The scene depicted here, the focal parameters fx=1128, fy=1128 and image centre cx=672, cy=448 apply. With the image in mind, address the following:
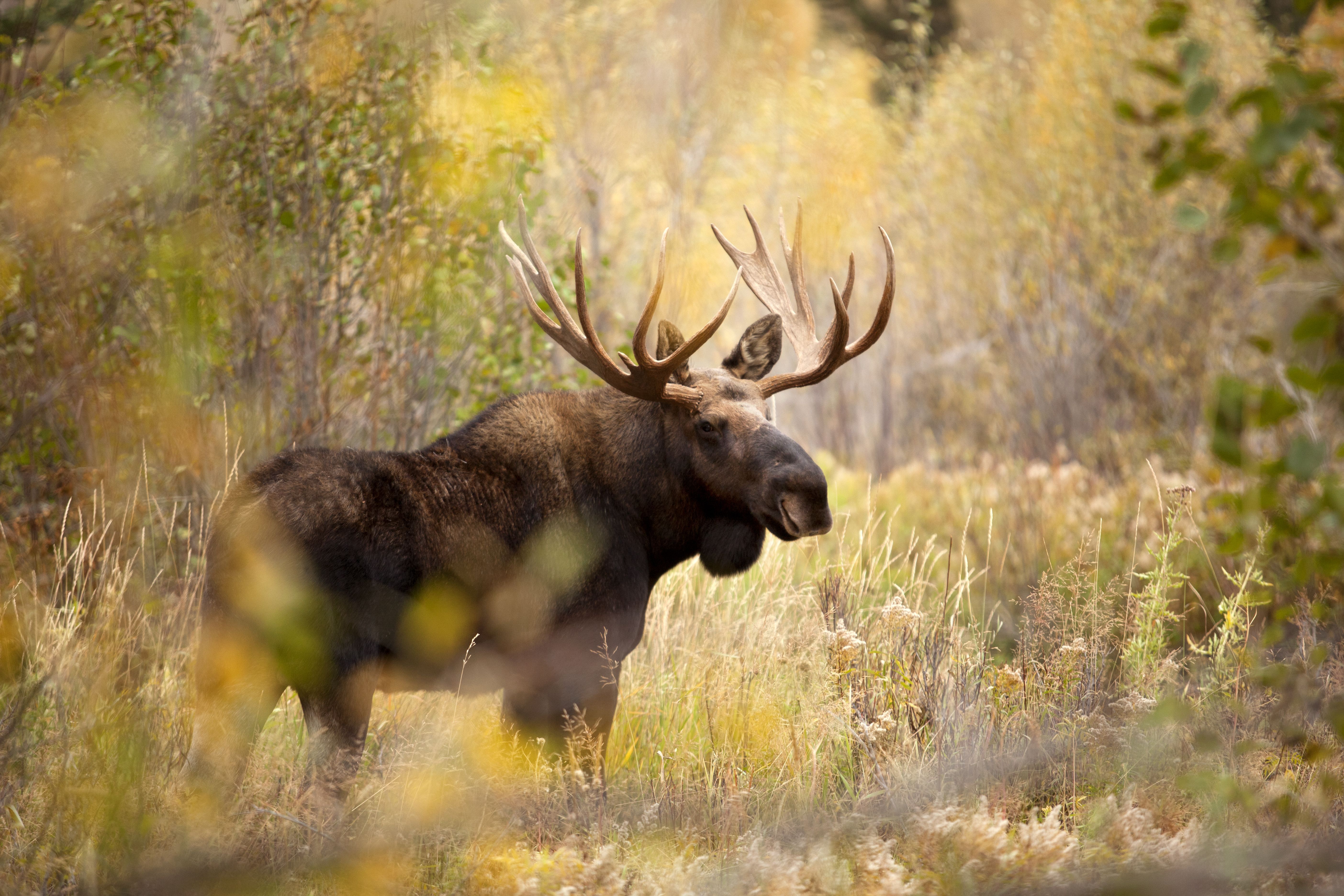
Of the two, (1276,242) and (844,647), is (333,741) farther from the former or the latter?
(1276,242)

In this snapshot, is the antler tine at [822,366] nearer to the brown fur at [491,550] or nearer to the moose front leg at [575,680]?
the brown fur at [491,550]

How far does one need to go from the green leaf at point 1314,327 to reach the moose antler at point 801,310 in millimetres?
2230

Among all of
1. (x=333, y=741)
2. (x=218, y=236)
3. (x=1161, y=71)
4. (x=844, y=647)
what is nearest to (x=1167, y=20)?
(x=1161, y=71)

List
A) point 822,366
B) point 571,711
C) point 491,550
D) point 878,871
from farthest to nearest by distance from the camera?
point 822,366 < point 571,711 < point 491,550 < point 878,871

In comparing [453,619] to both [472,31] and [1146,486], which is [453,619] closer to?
[472,31]

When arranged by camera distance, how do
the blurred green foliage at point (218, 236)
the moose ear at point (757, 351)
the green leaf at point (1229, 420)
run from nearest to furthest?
the green leaf at point (1229, 420) → the moose ear at point (757, 351) → the blurred green foliage at point (218, 236)

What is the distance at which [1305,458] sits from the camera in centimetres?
190

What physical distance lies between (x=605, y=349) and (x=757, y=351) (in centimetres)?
71

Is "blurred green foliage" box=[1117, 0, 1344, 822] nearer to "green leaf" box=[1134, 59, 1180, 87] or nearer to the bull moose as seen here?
"green leaf" box=[1134, 59, 1180, 87]

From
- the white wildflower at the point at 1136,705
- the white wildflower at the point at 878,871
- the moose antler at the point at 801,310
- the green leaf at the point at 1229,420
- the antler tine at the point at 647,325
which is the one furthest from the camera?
the moose antler at the point at 801,310

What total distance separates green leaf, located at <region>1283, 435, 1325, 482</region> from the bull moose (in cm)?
222

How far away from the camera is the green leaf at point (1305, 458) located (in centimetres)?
188

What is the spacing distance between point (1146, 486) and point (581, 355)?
5.39m

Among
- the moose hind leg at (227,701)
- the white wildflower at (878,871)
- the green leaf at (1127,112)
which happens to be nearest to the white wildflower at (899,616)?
the white wildflower at (878,871)
